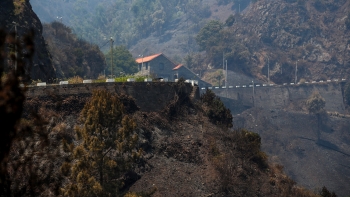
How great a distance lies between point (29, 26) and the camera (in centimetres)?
3856

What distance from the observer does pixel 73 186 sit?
20.0 meters

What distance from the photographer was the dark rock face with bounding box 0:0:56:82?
3600cm

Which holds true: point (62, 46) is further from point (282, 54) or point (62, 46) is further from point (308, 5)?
point (308, 5)

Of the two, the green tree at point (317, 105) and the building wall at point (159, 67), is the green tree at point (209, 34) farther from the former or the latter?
the green tree at point (317, 105)

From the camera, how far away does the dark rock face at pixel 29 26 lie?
3600 cm

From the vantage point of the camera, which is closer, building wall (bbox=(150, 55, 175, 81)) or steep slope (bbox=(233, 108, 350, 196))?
steep slope (bbox=(233, 108, 350, 196))

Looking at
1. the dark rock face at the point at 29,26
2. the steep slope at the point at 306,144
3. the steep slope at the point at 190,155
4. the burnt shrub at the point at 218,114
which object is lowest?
the steep slope at the point at 306,144

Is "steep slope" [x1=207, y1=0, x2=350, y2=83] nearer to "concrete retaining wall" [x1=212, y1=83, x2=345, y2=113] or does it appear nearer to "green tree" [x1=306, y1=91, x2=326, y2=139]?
"concrete retaining wall" [x1=212, y1=83, x2=345, y2=113]

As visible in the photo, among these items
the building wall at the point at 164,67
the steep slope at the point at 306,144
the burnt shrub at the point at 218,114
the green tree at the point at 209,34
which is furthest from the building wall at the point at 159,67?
the burnt shrub at the point at 218,114

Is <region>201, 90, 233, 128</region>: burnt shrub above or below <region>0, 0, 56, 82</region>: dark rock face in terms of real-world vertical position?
below

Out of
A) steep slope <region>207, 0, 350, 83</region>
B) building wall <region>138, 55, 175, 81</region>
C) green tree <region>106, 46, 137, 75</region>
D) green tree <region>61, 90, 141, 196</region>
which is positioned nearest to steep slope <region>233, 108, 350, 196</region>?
building wall <region>138, 55, 175, 81</region>

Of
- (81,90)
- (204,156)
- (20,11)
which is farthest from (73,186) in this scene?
(20,11)

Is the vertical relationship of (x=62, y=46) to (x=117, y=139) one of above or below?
above

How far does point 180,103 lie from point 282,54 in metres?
106
